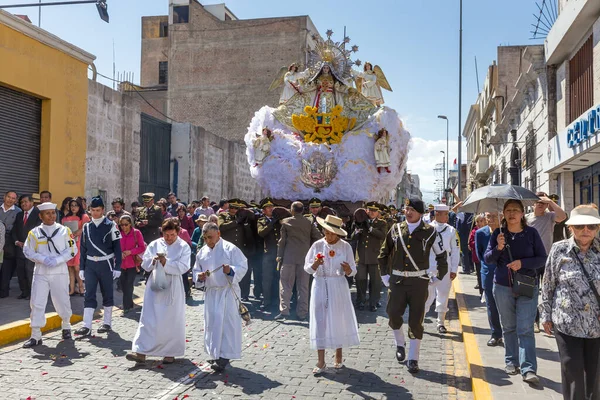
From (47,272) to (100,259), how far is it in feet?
2.66

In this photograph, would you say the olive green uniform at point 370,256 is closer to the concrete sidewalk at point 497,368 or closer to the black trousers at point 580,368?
the concrete sidewalk at point 497,368

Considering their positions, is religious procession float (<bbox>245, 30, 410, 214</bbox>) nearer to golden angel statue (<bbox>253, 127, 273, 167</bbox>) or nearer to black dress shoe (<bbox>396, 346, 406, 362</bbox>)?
golden angel statue (<bbox>253, 127, 273, 167</bbox>)

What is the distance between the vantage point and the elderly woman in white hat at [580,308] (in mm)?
4723

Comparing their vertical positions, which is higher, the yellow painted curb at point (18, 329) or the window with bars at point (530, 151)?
the window with bars at point (530, 151)

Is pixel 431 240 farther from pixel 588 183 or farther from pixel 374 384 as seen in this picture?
pixel 588 183

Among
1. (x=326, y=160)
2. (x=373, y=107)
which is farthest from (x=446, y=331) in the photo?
(x=373, y=107)

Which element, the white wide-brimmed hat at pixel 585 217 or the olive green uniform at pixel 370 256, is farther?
the olive green uniform at pixel 370 256

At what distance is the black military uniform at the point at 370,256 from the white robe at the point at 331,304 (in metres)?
3.62

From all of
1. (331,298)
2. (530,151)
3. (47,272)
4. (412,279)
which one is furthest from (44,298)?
(530,151)

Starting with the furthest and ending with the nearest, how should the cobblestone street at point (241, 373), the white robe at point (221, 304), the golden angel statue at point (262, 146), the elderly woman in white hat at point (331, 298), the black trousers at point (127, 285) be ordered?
1. the golden angel statue at point (262, 146)
2. the black trousers at point (127, 285)
3. the white robe at point (221, 304)
4. the elderly woman in white hat at point (331, 298)
5. the cobblestone street at point (241, 373)

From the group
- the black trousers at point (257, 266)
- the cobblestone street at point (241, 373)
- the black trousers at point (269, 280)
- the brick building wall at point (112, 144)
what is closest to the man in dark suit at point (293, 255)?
the black trousers at point (269, 280)

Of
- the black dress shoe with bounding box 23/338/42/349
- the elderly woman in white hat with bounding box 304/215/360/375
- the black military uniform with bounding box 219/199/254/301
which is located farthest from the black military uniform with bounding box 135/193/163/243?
the elderly woman in white hat with bounding box 304/215/360/375

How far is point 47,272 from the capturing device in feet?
26.5

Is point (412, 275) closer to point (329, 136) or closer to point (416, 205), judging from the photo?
point (416, 205)
